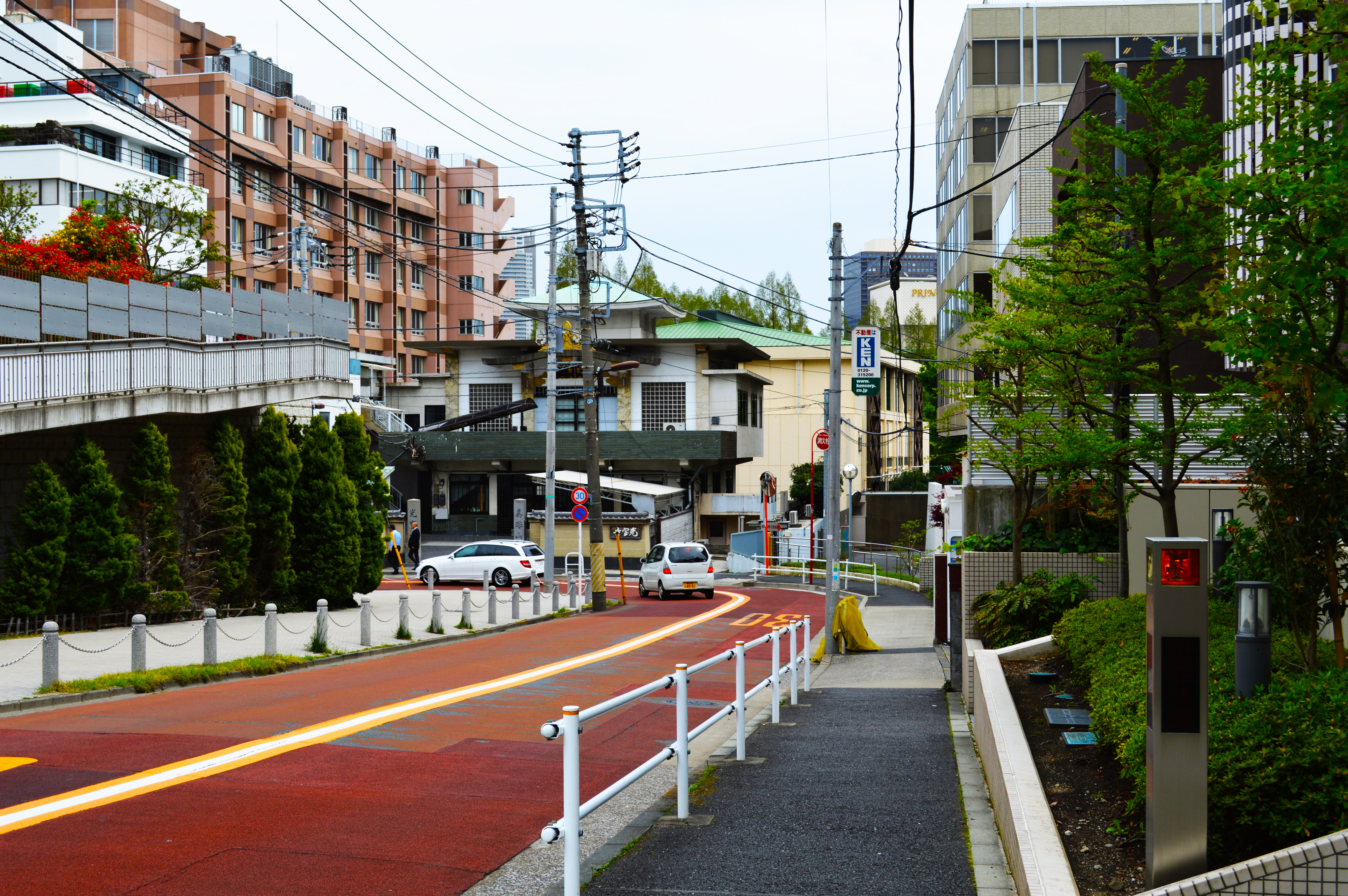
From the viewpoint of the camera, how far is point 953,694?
601 inches

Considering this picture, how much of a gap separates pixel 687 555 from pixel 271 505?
557 inches

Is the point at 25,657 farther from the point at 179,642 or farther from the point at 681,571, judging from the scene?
the point at 681,571

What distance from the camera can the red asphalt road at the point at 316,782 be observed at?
6.71 metres

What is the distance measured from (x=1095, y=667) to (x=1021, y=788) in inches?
148

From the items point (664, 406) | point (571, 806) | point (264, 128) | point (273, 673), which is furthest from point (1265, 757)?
point (264, 128)

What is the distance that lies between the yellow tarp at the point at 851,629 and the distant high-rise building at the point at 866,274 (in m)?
5.99

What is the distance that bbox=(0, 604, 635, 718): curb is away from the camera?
44.5 feet

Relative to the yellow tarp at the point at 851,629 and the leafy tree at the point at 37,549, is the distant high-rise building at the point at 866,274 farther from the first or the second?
the leafy tree at the point at 37,549

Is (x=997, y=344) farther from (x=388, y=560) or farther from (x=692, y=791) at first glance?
(x=388, y=560)

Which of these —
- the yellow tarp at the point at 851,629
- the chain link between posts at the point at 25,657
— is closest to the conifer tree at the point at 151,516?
the chain link between posts at the point at 25,657

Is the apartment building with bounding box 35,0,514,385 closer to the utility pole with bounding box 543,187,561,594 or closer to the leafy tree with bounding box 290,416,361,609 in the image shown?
the utility pole with bounding box 543,187,561,594

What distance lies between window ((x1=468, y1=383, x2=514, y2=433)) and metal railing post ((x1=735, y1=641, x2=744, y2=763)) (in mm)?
48413

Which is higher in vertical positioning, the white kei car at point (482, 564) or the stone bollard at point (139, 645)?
the stone bollard at point (139, 645)

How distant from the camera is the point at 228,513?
2505 centimetres
